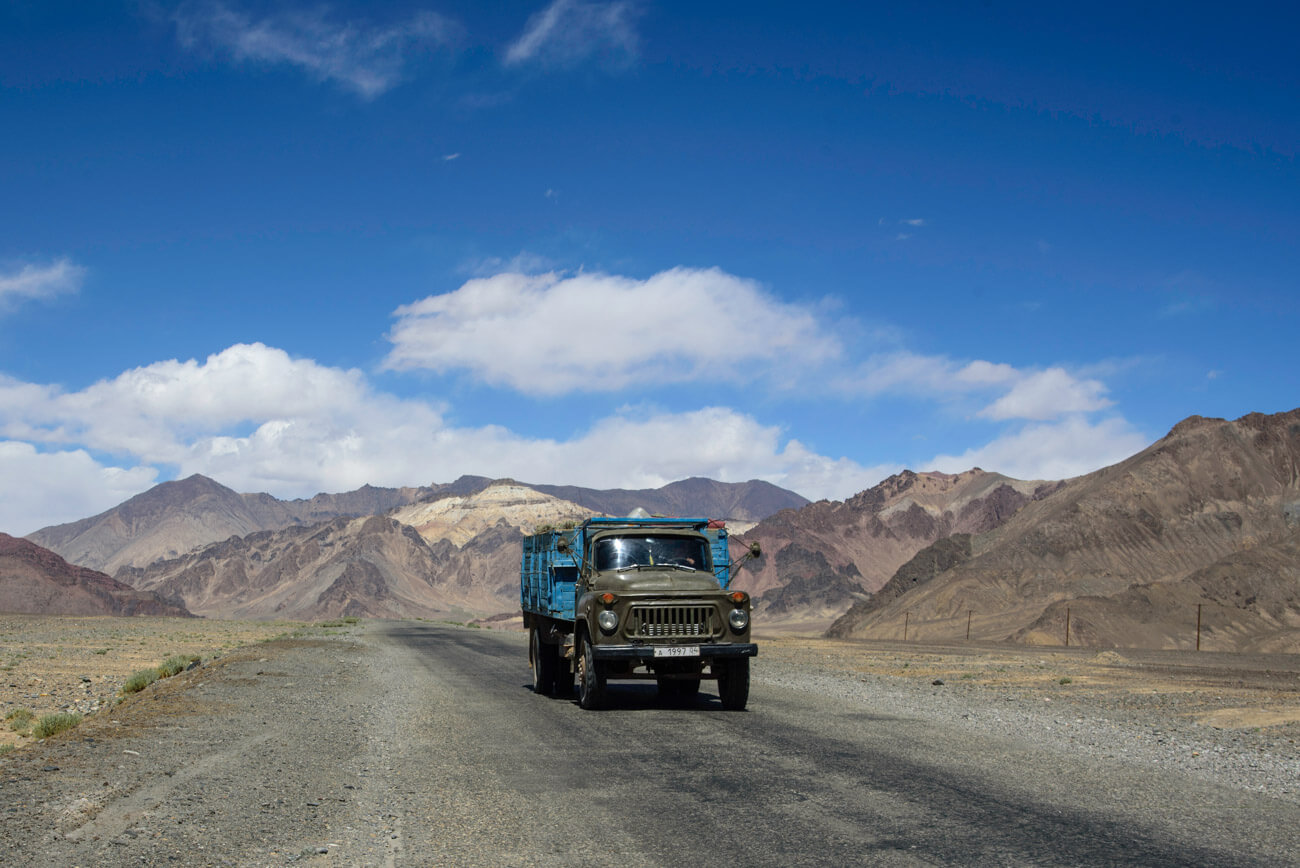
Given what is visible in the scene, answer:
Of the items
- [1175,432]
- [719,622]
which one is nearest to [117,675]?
[719,622]

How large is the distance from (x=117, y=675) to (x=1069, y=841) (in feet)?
91.9

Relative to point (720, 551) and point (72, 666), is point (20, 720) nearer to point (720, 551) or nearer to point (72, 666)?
point (720, 551)

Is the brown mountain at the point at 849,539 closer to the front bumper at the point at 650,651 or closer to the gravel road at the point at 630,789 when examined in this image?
the front bumper at the point at 650,651

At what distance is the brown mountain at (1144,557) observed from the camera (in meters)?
68.1

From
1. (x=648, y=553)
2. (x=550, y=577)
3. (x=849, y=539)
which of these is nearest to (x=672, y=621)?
(x=648, y=553)

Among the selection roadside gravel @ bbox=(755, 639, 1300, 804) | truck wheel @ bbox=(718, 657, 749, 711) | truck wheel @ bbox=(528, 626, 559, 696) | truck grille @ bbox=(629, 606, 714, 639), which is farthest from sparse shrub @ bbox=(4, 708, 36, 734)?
roadside gravel @ bbox=(755, 639, 1300, 804)

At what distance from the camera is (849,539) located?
187 m

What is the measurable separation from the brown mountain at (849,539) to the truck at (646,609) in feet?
444

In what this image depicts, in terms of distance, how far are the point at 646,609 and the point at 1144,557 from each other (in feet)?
313

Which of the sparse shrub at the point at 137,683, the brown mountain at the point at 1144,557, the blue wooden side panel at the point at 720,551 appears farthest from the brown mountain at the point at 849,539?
the blue wooden side panel at the point at 720,551

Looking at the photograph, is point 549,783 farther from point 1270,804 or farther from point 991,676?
point 991,676

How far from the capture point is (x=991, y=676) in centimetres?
3103

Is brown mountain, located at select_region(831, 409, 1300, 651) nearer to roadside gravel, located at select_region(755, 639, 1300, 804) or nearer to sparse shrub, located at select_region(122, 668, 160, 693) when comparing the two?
roadside gravel, located at select_region(755, 639, 1300, 804)

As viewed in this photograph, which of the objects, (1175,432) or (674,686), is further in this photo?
(1175,432)
